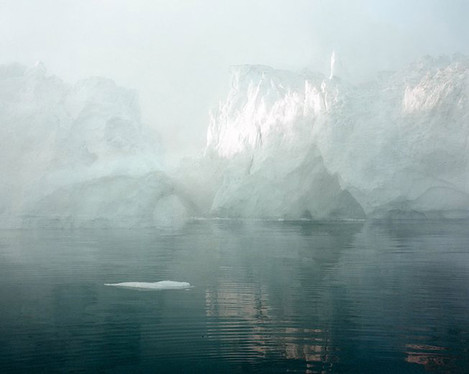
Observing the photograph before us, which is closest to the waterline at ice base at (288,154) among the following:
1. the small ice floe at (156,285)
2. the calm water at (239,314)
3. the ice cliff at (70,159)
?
the ice cliff at (70,159)

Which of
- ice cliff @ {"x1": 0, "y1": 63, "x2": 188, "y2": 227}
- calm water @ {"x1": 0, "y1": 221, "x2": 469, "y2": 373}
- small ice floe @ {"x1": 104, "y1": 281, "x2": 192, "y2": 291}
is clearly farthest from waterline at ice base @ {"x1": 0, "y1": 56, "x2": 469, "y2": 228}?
small ice floe @ {"x1": 104, "y1": 281, "x2": 192, "y2": 291}

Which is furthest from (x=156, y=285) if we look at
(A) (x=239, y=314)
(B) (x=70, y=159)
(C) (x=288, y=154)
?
(C) (x=288, y=154)

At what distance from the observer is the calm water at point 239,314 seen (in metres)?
6.77

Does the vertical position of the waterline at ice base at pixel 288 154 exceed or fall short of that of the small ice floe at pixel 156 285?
it exceeds it

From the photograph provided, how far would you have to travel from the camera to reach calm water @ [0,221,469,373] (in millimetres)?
6773

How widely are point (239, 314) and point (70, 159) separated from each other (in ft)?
87.3

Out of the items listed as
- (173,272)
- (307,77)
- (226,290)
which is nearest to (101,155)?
(307,77)

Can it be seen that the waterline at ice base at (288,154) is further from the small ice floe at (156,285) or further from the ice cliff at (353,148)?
the small ice floe at (156,285)

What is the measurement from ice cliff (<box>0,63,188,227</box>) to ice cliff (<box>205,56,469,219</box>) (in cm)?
802

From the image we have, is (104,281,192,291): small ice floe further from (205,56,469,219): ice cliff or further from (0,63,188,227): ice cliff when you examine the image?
(205,56,469,219): ice cliff

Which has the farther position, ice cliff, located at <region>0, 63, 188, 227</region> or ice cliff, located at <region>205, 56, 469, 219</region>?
ice cliff, located at <region>205, 56, 469, 219</region>

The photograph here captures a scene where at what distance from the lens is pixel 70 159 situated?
33.7 metres

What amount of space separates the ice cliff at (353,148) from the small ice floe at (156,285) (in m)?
23.9

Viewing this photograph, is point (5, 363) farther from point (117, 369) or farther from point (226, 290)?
point (226, 290)
